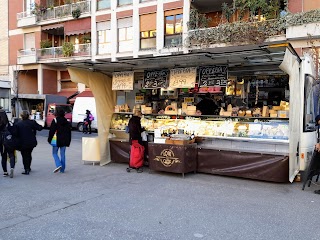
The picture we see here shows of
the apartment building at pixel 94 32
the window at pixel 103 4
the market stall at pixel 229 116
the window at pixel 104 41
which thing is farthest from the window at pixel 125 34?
the market stall at pixel 229 116

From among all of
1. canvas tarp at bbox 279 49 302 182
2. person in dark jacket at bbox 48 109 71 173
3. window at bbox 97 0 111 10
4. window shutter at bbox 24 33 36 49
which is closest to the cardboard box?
canvas tarp at bbox 279 49 302 182

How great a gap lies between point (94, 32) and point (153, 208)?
75.6 feet

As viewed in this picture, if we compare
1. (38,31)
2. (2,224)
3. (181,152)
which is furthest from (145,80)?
(38,31)

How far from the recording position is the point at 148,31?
23.4 m

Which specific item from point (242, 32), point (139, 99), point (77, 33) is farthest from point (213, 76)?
point (77, 33)

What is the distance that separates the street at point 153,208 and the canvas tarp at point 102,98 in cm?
175

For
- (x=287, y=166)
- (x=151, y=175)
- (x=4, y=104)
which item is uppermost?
A: (x=4, y=104)

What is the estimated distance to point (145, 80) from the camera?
1023 centimetres

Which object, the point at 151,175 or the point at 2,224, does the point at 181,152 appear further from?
the point at 2,224

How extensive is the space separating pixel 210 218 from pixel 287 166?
3.02 metres

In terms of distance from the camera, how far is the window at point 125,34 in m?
24.4

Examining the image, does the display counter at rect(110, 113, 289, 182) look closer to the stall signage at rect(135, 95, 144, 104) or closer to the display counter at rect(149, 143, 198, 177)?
the display counter at rect(149, 143, 198, 177)

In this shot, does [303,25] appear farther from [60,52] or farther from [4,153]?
[60,52]

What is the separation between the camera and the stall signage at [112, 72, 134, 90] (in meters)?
10.2
